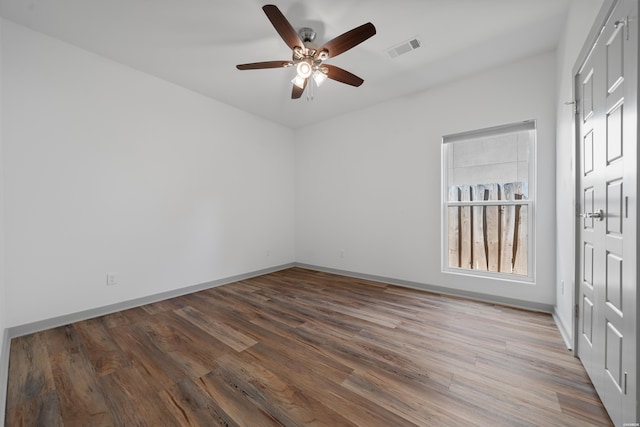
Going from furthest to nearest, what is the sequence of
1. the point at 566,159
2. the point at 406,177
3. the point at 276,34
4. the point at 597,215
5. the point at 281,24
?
the point at 406,177
the point at 276,34
the point at 566,159
the point at 281,24
the point at 597,215

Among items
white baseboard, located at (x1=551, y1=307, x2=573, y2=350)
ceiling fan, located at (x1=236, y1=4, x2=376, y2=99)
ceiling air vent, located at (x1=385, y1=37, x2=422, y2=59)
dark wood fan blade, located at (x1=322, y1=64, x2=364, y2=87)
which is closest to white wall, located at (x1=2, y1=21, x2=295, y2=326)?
ceiling fan, located at (x1=236, y1=4, x2=376, y2=99)

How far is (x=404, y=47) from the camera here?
2.51m

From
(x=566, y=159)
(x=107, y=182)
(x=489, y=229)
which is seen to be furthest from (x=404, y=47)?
(x=107, y=182)

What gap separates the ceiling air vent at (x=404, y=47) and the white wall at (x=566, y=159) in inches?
45.0

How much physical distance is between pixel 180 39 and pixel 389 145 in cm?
286

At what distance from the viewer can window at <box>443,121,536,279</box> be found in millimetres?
2879

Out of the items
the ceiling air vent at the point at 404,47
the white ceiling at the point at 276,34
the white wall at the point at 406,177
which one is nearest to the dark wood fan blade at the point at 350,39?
the white ceiling at the point at 276,34

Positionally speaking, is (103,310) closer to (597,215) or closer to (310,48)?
(310,48)

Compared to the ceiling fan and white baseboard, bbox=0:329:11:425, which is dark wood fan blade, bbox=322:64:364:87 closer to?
the ceiling fan

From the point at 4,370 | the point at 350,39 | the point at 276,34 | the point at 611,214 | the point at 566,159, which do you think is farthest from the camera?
the point at 276,34

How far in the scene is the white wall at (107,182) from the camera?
7.31 ft

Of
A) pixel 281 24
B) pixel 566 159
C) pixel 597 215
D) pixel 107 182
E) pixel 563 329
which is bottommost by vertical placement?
pixel 563 329

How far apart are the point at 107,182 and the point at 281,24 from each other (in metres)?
2.46

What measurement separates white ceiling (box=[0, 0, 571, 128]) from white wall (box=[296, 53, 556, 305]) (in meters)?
0.37
